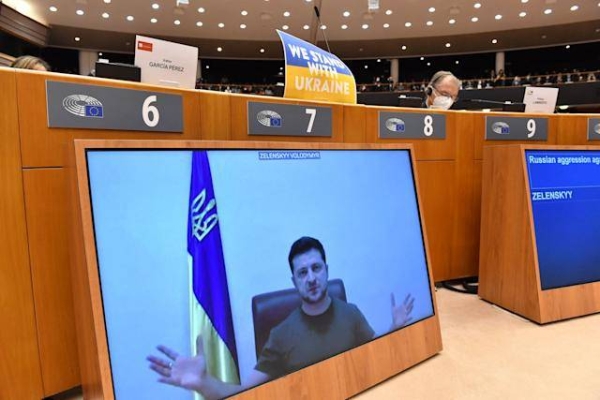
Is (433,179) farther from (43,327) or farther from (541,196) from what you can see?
(43,327)

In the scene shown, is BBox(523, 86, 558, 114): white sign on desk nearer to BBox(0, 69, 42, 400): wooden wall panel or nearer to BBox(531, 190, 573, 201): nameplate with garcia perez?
BBox(531, 190, 573, 201): nameplate with garcia perez

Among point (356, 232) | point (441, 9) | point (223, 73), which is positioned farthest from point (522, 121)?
point (223, 73)

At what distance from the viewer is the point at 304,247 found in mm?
1234

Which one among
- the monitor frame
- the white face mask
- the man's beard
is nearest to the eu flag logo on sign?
the man's beard

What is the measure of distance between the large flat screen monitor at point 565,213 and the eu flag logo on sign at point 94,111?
1.77m

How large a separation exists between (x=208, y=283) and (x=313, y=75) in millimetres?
1214

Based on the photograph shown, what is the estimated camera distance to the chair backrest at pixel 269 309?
110 centimetres

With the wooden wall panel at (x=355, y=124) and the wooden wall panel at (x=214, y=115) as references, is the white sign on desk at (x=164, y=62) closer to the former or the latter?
the wooden wall panel at (x=214, y=115)

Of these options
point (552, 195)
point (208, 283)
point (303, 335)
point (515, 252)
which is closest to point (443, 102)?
point (552, 195)

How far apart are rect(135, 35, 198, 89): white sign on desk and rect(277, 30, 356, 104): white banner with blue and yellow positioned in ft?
1.70

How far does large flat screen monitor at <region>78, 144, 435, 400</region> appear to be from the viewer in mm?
930

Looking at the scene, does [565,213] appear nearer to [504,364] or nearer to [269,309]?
[504,364]

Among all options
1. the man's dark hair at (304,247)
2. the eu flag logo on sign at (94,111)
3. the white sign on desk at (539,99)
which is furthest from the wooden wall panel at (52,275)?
the white sign on desk at (539,99)

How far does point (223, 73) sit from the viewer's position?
18.2 metres
